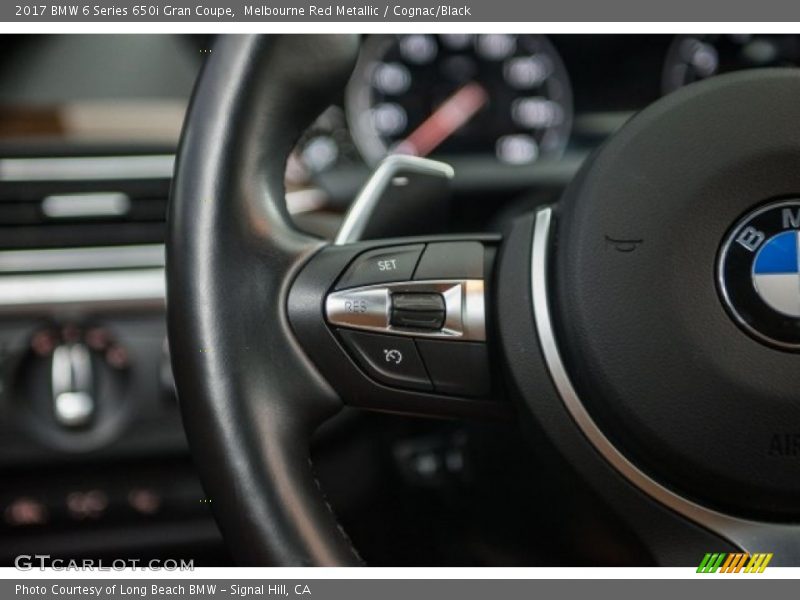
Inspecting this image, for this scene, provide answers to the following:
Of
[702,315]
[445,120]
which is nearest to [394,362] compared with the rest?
[702,315]

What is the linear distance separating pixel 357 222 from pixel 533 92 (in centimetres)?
101

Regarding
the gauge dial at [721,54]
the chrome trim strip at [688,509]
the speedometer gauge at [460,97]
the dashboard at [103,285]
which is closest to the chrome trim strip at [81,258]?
the dashboard at [103,285]

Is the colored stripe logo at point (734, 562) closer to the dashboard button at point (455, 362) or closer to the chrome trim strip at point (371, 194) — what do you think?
the dashboard button at point (455, 362)

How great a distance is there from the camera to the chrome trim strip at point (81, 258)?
1.08 metres

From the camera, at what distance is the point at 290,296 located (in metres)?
0.60

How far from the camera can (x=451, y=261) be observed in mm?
610

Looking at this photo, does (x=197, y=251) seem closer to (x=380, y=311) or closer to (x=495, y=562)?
(x=380, y=311)

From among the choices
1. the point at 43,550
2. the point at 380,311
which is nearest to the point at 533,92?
the point at 43,550

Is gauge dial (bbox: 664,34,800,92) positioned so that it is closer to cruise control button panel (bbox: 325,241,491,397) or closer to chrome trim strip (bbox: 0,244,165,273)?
chrome trim strip (bbox: 0,244,165,273)

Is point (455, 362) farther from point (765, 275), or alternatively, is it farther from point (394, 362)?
point (765, 275)

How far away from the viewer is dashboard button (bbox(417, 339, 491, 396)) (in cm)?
60

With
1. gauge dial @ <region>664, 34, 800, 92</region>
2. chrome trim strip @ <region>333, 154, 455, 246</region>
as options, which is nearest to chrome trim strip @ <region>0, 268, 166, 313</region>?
A: chrome trim strip @ <region>333, 154, 455, 246</region>

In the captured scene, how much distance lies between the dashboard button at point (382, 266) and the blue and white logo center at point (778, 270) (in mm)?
190

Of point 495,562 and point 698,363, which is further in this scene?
point 495,562
